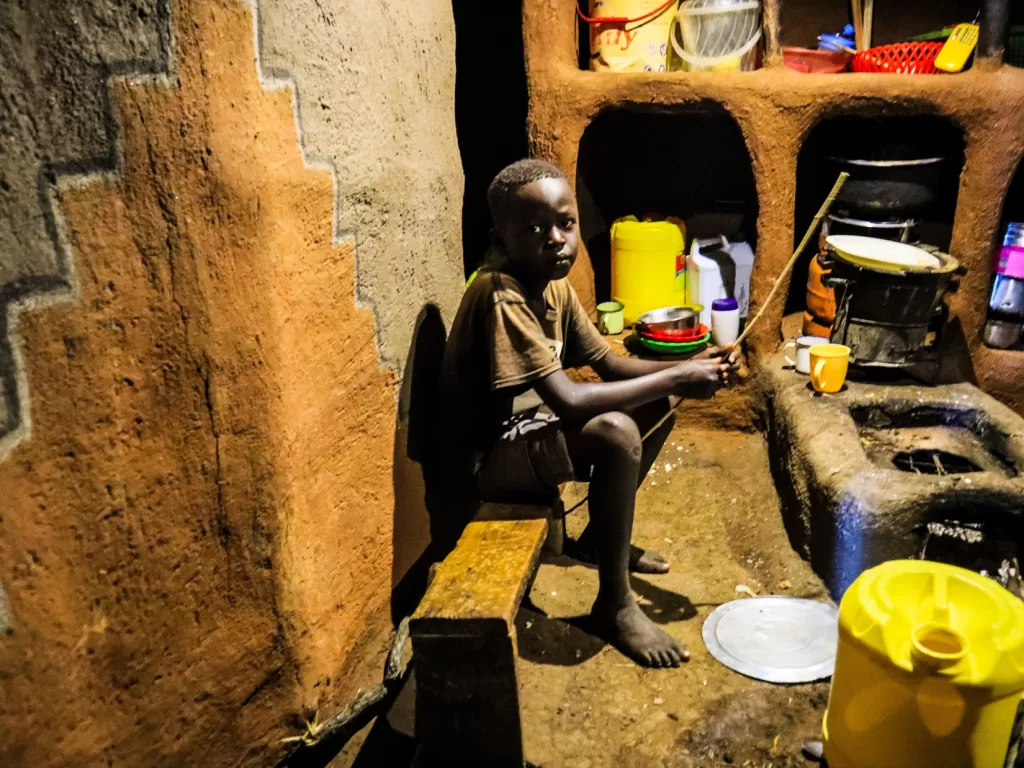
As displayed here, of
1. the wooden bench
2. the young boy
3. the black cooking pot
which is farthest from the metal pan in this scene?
the wooden bench

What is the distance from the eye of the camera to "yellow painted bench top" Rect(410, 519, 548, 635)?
73.2 inches

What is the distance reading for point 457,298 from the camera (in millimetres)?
3285

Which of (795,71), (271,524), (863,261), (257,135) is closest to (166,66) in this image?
(257,135)

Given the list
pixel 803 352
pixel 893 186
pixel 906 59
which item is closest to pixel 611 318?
pixel 803 352

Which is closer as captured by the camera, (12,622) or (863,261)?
(12,622)

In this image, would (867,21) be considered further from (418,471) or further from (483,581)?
(483,581)

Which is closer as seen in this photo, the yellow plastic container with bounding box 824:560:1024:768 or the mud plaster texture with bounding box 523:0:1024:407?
the yellow plastic container with bounding box 824:560:1024:768

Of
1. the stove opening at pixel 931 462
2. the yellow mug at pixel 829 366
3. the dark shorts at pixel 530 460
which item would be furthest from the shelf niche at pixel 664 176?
the dark shorts at pixel 530 460

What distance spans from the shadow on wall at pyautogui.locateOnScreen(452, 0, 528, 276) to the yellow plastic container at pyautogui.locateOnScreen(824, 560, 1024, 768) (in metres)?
3.65

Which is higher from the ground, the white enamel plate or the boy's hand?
the white enamel plate

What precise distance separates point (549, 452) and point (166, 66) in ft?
4.84

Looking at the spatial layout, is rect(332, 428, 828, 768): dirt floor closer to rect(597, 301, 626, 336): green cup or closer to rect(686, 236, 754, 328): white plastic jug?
rect(597, 301, 626, 336): green cup

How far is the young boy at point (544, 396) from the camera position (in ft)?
7.57

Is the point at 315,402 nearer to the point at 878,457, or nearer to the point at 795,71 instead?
the point at 878,457
